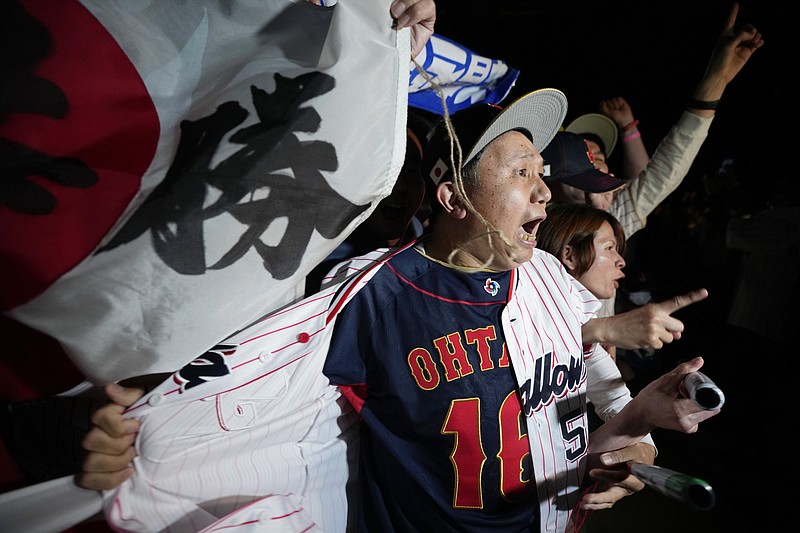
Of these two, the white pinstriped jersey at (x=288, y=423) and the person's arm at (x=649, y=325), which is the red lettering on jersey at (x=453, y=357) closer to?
the white pinstriped jersey at (x=288, y=423)

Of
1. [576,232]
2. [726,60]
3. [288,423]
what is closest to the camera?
[288,423]

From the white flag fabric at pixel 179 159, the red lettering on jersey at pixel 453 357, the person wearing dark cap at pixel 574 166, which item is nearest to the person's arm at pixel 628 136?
the person wearing dark cap at pixel 574 166

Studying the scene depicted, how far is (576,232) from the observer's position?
6.40 ft

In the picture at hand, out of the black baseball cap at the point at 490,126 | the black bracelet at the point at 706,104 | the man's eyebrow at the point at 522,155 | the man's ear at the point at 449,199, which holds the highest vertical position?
the black baseball cap at the point at 490,126

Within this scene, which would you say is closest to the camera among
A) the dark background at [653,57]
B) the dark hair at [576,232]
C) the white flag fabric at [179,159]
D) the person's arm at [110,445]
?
the white flag fabric at [179,159]

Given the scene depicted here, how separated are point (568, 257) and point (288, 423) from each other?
1306 mm

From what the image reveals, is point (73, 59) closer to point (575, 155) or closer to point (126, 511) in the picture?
point (126, 511)

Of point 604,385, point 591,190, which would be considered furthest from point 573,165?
point 604,385

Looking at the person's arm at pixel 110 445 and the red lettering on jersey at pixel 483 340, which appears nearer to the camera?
the person's arm at pixel 110 445

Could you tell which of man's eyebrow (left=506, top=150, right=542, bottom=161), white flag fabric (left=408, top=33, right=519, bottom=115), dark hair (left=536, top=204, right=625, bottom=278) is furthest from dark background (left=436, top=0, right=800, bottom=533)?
man's eyebrow (left=506, top=150, right=542, bottom=161)

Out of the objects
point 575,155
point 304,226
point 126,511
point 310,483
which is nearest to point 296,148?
point 304,226

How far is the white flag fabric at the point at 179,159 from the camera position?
2.88ft

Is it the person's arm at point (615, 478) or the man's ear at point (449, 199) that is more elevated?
the man's ear at point (449, 199)

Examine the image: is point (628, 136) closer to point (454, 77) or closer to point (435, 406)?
point (454, 77)
